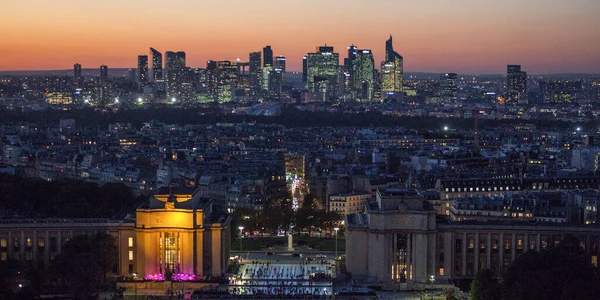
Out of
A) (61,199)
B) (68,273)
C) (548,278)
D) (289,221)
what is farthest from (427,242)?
(61,199)

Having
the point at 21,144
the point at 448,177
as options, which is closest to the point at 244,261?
the point at 448,177

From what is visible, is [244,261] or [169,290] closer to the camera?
[169,290]

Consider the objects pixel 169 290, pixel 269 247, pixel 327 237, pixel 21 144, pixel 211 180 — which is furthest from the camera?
pixel 21 144

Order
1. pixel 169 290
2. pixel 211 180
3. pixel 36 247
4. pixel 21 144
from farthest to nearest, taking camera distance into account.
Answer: pixel 21 144 < pixel 211 180 < pixel 36 247 < pixel 169 290

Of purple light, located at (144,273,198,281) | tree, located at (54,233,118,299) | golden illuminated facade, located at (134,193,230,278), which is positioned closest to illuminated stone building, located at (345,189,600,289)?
golden illuminated facade, located at (134,193,230,278)

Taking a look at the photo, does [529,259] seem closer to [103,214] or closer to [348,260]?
[348,260]

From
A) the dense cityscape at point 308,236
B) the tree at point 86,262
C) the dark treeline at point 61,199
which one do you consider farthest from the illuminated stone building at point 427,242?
the dark treeline at point 61,199
